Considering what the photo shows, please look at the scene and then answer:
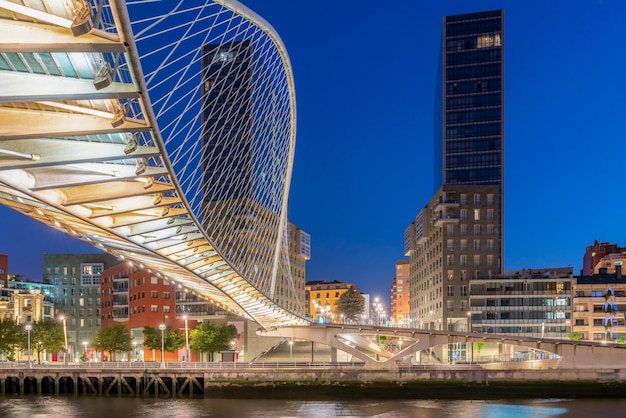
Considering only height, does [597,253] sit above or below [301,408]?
above

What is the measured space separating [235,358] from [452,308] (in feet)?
97.0

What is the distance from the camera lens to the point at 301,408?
44750 mm

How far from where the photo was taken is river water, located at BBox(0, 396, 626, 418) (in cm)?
4166

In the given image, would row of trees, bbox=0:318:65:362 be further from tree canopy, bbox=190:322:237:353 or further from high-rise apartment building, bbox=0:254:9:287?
high-rise apartment building, bbox=0:254:9:287

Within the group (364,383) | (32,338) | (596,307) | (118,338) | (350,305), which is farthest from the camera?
(350,305)

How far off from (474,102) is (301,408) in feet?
253

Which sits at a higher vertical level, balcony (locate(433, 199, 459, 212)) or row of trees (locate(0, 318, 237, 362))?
balcony (locate(433, 199, 459, 212))

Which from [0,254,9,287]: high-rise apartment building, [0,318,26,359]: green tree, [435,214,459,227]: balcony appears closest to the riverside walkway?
[0,318,26,359]: green tree

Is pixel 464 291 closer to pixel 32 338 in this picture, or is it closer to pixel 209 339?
pixel 209 339

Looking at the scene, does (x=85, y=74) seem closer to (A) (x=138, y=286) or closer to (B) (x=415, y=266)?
(A) (x=138, y=286)

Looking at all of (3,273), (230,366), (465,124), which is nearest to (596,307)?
(465,124)

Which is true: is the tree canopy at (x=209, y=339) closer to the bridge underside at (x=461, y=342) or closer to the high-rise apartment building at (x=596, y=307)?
the bridge underside at (x=461, y=342)

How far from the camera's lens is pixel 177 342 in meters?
78.1

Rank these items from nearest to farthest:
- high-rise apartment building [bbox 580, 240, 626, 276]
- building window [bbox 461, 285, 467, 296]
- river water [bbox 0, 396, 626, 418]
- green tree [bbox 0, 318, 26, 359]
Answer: river water [bbox 0, 396, 626, 418] → green tree [bbox 0, 318, 26, 359] → building window [bbox 461, 285, 467, 296] → high-rise apartment building [bbox 580, 240, 626, 276]
